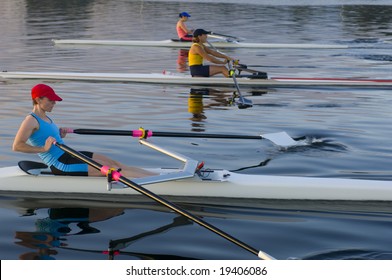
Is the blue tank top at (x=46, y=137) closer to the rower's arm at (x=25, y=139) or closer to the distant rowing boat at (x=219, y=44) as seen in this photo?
the rower's arm at (x=25, y=139)

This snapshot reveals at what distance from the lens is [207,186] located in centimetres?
970

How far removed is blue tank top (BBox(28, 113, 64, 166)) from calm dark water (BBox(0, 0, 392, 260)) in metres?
0.62

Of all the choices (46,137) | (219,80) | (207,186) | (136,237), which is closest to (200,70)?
(219,80)

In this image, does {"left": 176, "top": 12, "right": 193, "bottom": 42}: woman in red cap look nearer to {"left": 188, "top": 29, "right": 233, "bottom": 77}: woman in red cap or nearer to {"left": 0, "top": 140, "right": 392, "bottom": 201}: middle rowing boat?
{"left": 188, "top": 29, "right": 233, "bottom": 77}: woman in red cap

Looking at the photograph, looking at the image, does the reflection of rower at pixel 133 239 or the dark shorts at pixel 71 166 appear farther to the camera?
the dark shorts at pixel 71 166

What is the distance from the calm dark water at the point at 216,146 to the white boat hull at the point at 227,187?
0.12 m

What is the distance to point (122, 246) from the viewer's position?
27.0 feet

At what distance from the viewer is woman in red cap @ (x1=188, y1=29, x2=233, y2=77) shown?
19.6 meters

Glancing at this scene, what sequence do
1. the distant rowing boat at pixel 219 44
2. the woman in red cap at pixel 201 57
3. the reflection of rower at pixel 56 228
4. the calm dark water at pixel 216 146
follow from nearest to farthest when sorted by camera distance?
the reflection of rower at pixel 56 228
the calm dark water at pixel 216 146
the woman in red cap at pixel 201 57
the distant rowing boat at pixel 219 44

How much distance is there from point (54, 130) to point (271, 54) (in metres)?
19.6

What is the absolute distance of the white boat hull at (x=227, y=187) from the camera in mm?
9492

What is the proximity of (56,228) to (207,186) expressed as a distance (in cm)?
195

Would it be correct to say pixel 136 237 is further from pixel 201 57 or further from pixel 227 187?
pixel 201 57

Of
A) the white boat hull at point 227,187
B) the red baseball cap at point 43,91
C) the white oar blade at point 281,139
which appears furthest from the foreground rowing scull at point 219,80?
the red baseball cap at point 43,91
